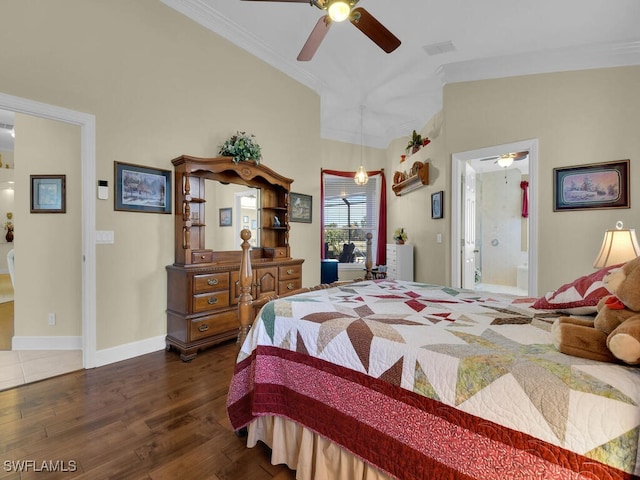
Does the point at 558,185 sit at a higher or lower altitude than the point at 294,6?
lower

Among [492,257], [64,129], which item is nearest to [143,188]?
[64,129]

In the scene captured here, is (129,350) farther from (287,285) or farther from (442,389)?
(442,389)

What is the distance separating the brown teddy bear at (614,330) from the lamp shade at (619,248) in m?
1.96

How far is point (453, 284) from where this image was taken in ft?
12.8

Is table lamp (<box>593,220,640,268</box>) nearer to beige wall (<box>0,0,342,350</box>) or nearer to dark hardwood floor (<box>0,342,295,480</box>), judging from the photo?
dark hardwood floor (<box>0,342,295,480</box>)

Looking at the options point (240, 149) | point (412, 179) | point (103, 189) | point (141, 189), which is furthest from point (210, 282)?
point (412, 179)

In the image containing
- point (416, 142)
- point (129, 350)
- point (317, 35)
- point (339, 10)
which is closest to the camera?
point (339, 10)

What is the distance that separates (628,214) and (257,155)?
3.92 m

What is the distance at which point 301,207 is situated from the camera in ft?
14.6

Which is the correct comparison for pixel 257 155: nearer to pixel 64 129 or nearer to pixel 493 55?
pixel 64 129

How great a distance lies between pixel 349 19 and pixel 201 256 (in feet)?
7.95

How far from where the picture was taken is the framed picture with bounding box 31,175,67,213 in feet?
9.83

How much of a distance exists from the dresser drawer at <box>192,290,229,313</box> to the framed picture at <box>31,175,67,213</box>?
1.74 meters

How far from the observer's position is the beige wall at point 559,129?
2.98 metres
